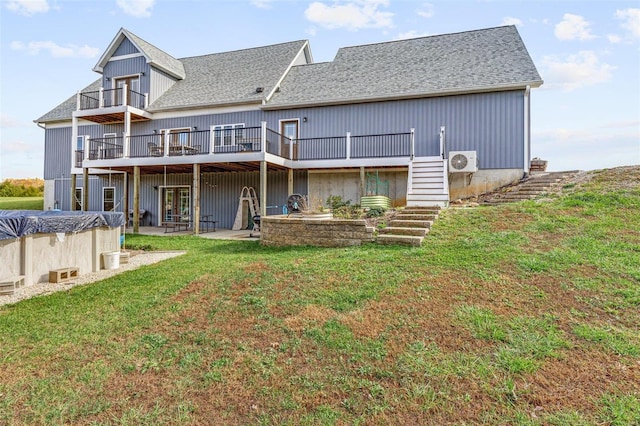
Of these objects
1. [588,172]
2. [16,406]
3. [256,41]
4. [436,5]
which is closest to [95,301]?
[16,406]

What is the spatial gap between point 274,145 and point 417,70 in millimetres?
6415

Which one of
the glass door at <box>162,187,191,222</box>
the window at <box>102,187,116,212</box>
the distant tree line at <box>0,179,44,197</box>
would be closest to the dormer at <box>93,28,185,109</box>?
the glass door at <box>162,187,191,222</box>

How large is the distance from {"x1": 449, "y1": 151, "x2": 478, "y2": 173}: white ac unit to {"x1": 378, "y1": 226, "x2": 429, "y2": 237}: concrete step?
16.4 feet

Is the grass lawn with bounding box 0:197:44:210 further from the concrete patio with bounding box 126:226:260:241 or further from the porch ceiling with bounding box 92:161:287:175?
the concrete patio with bounding box 126:226:260:241

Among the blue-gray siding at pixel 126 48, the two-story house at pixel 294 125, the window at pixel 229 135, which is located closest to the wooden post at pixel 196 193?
the two-story house at pixel 294 125

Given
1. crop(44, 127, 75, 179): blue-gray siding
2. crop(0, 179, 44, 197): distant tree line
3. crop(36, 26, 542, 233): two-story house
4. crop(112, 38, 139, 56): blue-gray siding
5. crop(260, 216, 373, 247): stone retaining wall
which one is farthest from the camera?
crop(0, 179, 44, 197): distant tree line

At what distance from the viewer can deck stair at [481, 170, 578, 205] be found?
967 centimetres

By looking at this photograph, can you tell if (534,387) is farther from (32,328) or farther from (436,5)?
(436,5)

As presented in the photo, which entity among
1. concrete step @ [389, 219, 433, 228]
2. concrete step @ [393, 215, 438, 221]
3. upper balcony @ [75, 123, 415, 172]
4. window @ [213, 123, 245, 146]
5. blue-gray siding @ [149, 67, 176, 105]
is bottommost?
concrete step @ [389, 219, 433, 228]

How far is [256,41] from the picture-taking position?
1877cm

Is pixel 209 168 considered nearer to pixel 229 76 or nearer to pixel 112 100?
pixel 229 76

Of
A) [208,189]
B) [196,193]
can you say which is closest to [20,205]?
[208,189]

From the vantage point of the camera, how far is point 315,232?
304 inches

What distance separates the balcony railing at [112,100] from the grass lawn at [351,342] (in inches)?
498
